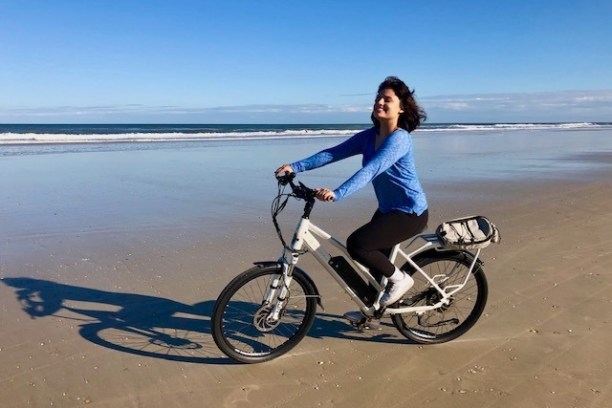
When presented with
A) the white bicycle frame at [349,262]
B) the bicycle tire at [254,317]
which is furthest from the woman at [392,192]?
the bicycle tire at [254,317]

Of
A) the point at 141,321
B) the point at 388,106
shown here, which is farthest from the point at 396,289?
the point at 141,321

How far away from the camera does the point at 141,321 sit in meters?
4.18

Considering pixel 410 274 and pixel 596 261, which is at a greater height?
pixel 410 274

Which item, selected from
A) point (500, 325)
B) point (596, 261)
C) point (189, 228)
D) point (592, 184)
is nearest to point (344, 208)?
point (189, 228)

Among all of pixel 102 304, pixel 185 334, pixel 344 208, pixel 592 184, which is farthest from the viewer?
pixel 592 184

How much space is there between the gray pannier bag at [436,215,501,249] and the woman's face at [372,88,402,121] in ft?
3.02

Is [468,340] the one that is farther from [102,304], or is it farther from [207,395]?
[102,304]

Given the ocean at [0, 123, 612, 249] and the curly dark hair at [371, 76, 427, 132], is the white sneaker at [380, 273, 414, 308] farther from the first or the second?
the ocean at [0, 123, 612, 249]

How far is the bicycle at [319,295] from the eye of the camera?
3.41 meters

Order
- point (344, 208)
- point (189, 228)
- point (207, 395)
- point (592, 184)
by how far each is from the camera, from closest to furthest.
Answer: point (207, 395) → point (189, 228) → point (344, 208) → point (592, 184)

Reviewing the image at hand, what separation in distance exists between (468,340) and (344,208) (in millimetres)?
5077

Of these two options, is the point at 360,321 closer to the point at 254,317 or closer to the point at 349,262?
the point at 349,262

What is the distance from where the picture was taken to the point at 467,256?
3.80 metres

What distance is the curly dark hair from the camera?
11.2 feet
